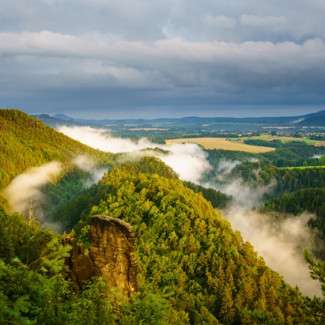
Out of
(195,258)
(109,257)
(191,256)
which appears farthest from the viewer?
(195,258)

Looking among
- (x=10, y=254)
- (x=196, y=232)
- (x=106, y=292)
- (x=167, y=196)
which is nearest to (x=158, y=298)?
(x=106, y=292)

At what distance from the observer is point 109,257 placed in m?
45.5

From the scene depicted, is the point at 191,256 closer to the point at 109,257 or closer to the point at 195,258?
the point at 195,258

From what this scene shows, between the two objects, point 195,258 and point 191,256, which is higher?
point 191,256

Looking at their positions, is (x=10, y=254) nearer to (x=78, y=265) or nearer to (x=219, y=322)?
(x=78, y=265)

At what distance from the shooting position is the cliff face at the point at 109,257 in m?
44.7

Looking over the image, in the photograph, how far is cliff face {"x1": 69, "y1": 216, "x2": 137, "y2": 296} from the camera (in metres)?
44.7

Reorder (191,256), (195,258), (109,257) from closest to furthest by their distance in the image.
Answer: (109,257), (191,256), (195,258)

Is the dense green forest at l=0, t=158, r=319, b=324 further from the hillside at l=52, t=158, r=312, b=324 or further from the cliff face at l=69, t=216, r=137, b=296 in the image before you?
the cliff face at l=69, t=216, r=137, b=296

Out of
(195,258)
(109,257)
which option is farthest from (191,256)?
(109,257)

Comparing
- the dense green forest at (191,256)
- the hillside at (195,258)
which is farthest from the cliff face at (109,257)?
the hillside at (195,258)

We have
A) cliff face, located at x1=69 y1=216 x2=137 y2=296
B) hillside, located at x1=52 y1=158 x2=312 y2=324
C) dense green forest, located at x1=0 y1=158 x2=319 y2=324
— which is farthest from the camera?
hillside, located at x1=52 y1=158 x2=312 y2=324

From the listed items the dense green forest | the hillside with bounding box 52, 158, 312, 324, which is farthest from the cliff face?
the hillside with bounding box 52, 158, 312, 324

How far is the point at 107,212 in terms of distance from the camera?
547 feet
